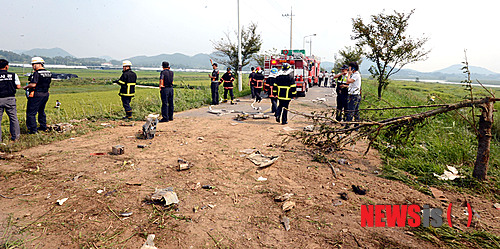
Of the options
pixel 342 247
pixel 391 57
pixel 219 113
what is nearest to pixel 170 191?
pixel 342 247

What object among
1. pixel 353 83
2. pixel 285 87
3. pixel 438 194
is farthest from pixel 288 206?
pixel 285 87

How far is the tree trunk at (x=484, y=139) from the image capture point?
3930 millimetres

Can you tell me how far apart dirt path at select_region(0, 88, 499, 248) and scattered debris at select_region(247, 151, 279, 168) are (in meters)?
0.15

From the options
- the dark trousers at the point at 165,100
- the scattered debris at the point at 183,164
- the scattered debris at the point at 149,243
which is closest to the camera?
the scattered debris at the point at 149,243

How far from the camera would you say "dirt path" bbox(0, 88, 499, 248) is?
289 centimetres

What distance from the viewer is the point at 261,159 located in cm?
516

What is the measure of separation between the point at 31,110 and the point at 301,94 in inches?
545

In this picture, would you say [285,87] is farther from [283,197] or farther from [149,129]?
[283,197]

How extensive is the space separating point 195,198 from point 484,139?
4.46 metres

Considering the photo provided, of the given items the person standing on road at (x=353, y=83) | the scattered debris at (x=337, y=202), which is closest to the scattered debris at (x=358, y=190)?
the scattered debris at (x=337, y=202)

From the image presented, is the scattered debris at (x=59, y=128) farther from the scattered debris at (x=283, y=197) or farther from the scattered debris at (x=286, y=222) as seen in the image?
the scattered debris at (x=286, y=222)

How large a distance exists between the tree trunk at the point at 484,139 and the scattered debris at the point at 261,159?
10.6ft

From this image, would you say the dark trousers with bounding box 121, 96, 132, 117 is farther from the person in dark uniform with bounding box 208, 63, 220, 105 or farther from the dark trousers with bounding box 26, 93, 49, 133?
the person in dark uniform with bounding box 208, 63, 220, 105

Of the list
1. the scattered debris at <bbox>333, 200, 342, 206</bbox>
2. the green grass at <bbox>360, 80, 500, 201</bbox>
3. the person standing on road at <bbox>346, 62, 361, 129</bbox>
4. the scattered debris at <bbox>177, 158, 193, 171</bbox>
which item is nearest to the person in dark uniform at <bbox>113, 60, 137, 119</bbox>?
the scattered debris at <bbox>177, 158, 193, 171</bbox>
